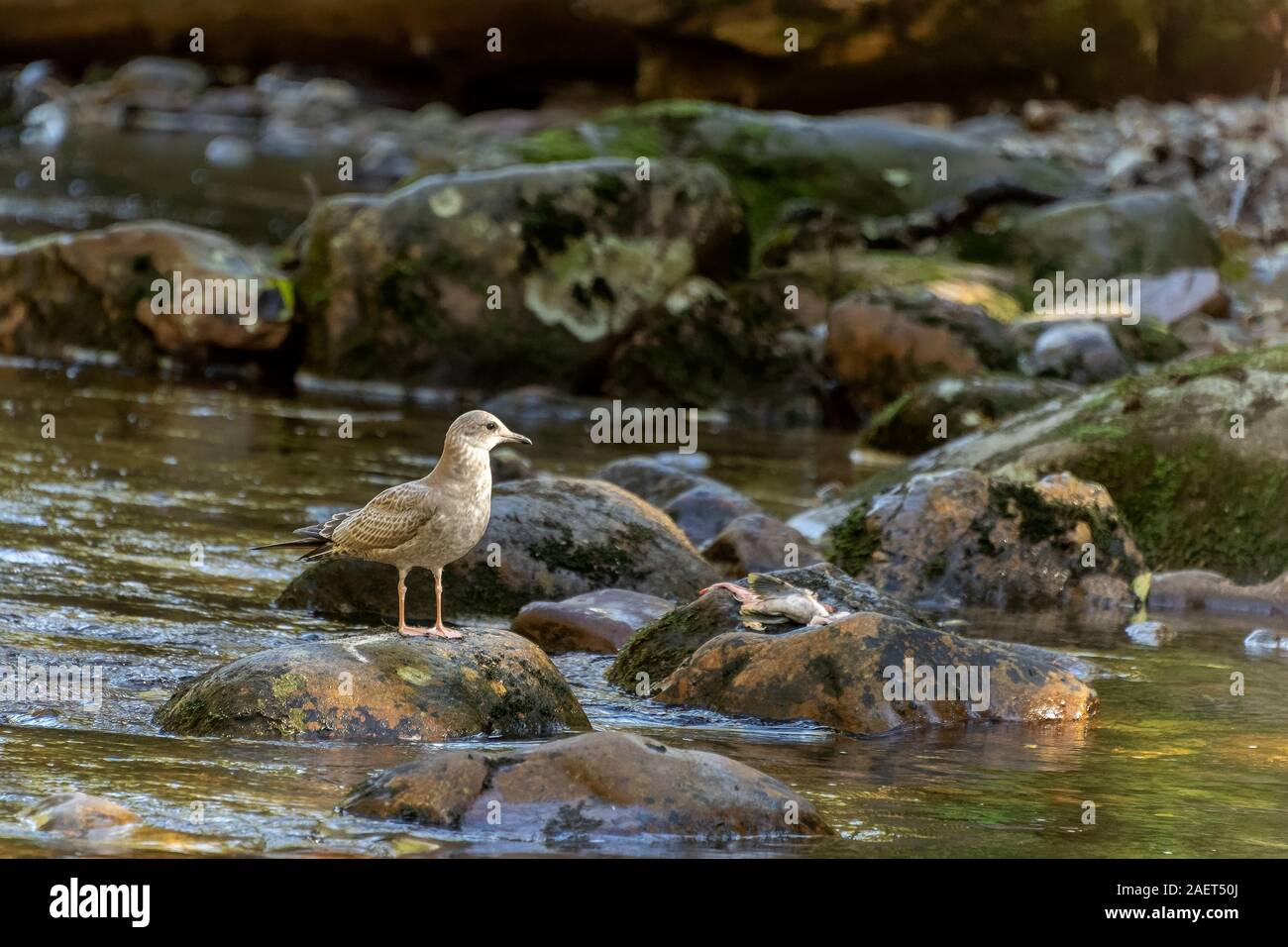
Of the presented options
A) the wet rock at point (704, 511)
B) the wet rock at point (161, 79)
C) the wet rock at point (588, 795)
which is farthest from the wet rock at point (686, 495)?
the wet rock at point (161, 79)

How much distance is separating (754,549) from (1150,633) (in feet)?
6.36

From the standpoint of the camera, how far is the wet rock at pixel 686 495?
10586 millimetres

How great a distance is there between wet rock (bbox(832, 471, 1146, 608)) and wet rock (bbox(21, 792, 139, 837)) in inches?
200

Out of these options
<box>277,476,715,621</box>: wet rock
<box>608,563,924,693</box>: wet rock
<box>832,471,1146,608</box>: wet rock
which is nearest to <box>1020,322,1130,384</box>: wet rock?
<box>832,471,1146,608</box>: wet rock

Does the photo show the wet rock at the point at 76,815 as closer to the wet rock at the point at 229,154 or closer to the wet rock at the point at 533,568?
the wet rock at the point at 533,568

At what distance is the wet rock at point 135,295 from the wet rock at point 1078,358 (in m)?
6.18

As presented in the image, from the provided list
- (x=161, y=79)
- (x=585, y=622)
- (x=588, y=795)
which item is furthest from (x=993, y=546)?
(x=161, y=79)

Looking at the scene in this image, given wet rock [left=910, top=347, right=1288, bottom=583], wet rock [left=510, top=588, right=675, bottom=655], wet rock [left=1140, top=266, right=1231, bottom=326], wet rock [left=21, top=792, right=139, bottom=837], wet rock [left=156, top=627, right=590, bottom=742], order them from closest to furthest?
wet rock [left=21, top=792, right=139, bottom=837] < wet rock [left=156, top=627, right=590, bottom=742] < wet rock [left=510, top=588, right=675, bottom=655] < wet rock [left=910, top=347, right=1288, bottom=583] < wet rock [left=1140, top=266, right=1231, bottom=326]

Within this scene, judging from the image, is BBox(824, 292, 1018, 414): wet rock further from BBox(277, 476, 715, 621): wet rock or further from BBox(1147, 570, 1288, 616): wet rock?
BBox(277, 476, 715, 621): wet rock

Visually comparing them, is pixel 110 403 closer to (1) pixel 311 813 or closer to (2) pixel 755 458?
(2) pixel 755 458

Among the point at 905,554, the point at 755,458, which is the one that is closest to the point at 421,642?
the point at 905,554

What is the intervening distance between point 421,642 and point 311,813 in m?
1.25

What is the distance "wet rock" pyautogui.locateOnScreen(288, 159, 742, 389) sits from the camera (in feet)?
52.2

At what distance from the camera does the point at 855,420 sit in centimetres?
1581
